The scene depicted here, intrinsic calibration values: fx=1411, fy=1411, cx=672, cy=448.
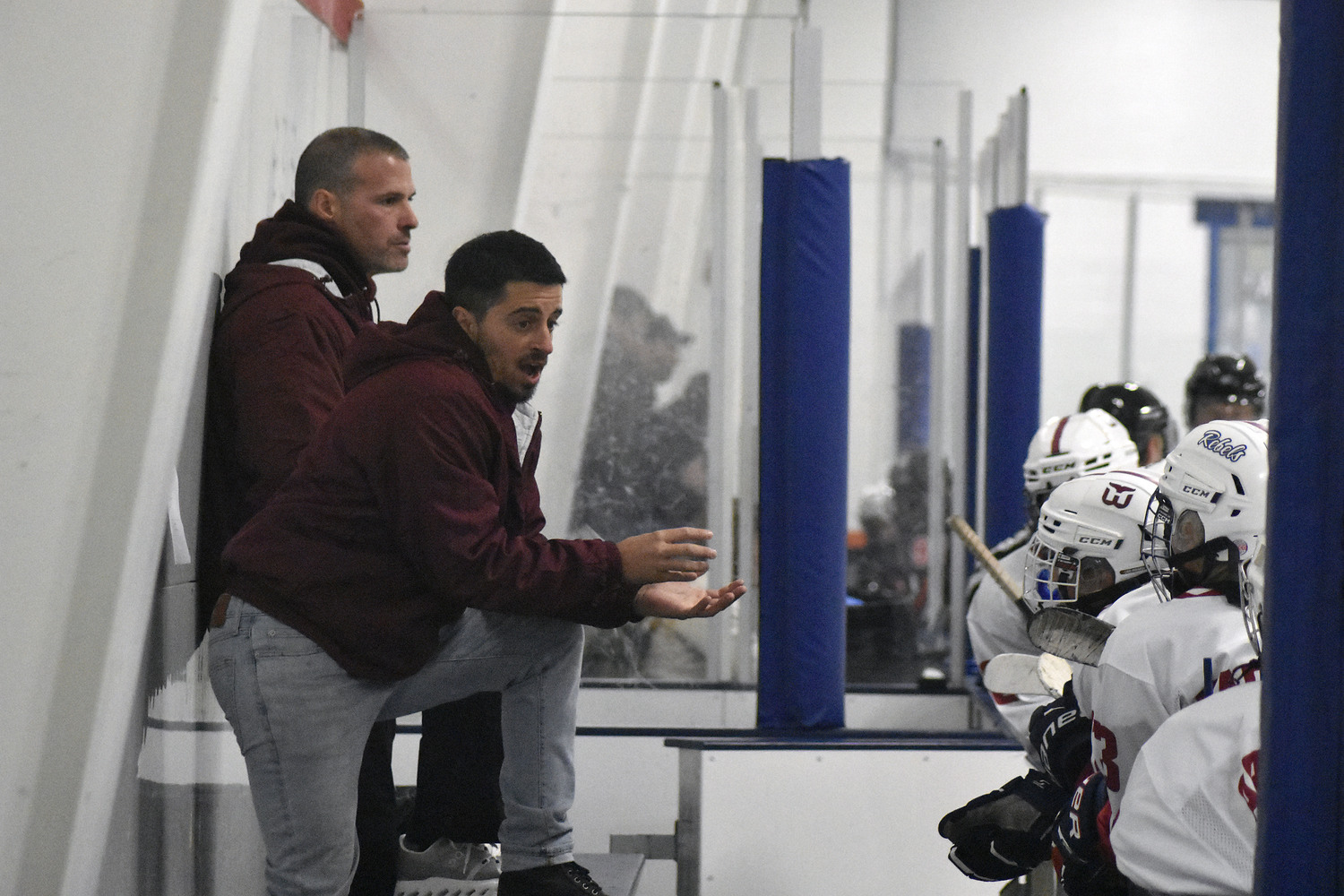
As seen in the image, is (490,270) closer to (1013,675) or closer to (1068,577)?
(1013,675)

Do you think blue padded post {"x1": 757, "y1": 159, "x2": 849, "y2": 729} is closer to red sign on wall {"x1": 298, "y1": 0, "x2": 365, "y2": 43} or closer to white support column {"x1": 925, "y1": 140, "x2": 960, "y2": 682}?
red sign on wall {"x1": 298, "y1": 0, "x2": 365, "y2": 43}

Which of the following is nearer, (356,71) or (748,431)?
(356,71)

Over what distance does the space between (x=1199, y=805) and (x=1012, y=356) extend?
348 centimetres

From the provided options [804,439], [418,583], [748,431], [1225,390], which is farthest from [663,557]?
[1225,390]

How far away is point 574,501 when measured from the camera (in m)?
3.99

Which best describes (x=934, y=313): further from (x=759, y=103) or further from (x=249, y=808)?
(x=249, y=808)

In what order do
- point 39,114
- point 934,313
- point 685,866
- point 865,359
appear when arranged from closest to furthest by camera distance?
point 39,114, point 685,866, point 934,313, point 865,359

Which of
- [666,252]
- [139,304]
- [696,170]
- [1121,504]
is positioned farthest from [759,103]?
[139,304]

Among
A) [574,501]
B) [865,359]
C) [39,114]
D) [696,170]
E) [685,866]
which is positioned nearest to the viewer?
[39,114]

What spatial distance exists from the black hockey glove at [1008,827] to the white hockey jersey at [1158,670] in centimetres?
34

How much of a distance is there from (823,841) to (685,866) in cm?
33

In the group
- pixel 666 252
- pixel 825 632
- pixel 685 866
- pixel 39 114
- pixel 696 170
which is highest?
pixel 696 170

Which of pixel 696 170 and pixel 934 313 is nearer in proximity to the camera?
pixel 696 170

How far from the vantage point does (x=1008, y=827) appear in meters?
2.28
